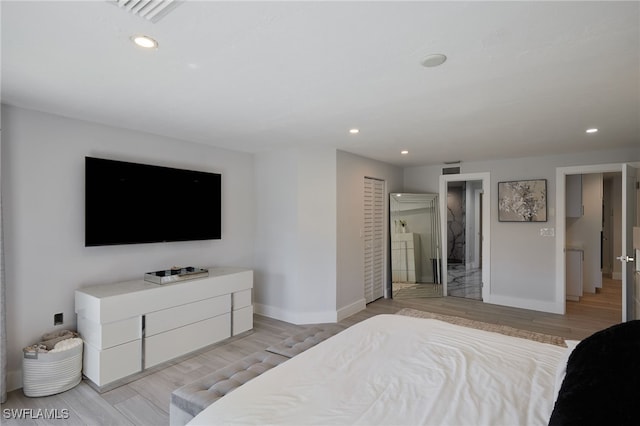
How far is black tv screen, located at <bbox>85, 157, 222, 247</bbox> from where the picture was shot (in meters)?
2.96

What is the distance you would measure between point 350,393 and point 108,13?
1.97 meters

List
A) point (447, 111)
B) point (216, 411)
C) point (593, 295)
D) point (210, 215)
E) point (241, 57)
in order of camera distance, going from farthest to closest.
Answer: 1. point (593, 295)
2. point (210, 215)
3. point (447, 111)
4. point (241, 57)
5. point (216, 411)

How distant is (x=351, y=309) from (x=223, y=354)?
1897 mm

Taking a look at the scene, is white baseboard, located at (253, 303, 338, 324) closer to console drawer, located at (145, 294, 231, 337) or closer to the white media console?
the white media console

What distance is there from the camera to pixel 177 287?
3.13m

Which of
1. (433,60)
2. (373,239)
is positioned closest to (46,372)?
(433,60)

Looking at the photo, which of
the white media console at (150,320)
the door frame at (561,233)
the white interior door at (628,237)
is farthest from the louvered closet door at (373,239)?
the white interior door at (628,237)

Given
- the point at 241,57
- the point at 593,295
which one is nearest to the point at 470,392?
the point at 241,57

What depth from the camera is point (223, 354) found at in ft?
10.6

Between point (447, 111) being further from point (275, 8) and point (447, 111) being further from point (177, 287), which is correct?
point (177, 287)

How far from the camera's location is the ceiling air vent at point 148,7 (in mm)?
1320

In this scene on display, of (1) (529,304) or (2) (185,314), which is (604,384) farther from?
(1) (529,304)

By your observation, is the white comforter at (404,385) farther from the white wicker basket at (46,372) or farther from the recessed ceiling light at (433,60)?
the white wicker basket at (46,372)

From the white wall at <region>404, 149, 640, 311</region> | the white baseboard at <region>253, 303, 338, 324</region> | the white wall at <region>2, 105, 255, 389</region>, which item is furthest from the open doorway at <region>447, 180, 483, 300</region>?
the white wall at <region>2, 105, 255, 389</region>
